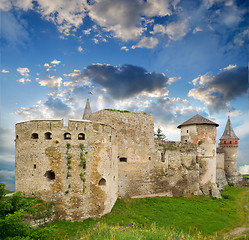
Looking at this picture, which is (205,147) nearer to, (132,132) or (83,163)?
(132,132)

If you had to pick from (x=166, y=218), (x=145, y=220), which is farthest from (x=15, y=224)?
(x=166, y=218)

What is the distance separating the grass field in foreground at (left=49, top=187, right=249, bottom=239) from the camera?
13.9 m

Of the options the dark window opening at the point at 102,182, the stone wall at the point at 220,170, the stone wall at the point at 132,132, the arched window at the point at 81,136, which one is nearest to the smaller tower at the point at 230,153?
the stone wall at the point at 220,170

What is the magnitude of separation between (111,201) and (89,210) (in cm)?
297

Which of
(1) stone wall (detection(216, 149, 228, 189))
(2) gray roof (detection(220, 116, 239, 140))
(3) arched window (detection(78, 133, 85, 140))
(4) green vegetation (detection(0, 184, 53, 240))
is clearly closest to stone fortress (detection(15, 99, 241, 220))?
(3) arched window (detection(78, 133, 85, 140))

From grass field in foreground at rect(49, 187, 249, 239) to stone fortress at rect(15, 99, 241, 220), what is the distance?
106 cm

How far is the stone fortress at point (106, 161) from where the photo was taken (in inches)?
604

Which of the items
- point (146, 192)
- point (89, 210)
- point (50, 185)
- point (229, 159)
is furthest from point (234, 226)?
point (229, 159)

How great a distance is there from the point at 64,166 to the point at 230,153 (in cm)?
3722

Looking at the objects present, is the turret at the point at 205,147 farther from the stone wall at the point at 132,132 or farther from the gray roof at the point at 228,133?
the gray roof at the point at 228,133

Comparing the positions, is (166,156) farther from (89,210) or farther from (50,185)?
(50,185)

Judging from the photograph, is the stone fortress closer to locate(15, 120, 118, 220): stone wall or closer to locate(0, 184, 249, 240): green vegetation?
locate(15, 120, 118, 220): stone wall

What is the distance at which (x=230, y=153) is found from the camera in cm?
4053

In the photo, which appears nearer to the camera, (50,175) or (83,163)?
(83,163)
